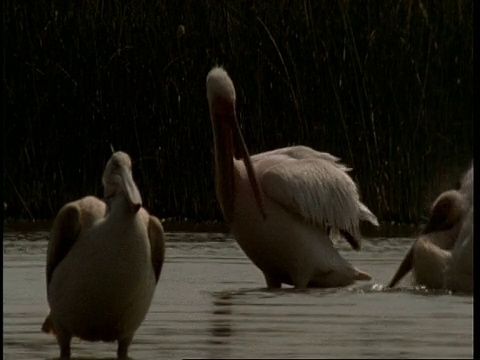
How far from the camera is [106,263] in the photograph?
623 cm

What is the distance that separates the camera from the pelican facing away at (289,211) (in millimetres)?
9117

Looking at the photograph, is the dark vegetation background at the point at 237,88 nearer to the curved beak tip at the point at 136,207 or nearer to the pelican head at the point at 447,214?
the pelican head at the point at 447,214

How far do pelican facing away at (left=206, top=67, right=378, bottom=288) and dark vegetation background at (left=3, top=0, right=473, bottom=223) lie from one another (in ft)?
7.27

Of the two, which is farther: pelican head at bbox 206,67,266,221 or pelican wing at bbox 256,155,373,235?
pelican head at bbox 206,67,266,221

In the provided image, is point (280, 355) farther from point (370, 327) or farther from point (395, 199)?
point (395, 199)

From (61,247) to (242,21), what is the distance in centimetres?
571

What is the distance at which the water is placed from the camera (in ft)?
21.3

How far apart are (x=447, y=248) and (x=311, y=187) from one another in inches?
29.7

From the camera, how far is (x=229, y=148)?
30.9 feet

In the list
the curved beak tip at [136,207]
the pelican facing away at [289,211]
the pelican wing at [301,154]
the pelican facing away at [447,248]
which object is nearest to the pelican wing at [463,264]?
the pelican facing away at [447,248]

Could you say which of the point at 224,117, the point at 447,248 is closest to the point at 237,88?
the point at 224,117

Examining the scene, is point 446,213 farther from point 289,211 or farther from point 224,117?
point 224,117

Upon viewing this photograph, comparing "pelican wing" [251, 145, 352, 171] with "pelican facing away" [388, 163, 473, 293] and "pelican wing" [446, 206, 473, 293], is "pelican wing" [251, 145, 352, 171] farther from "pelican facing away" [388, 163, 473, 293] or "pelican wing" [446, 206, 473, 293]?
"pelican wing" [446, 206, 473, 293]

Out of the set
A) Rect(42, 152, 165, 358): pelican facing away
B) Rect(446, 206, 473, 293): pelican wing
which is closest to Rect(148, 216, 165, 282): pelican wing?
Rect(42, 152, 165, 358): pelican facing away
